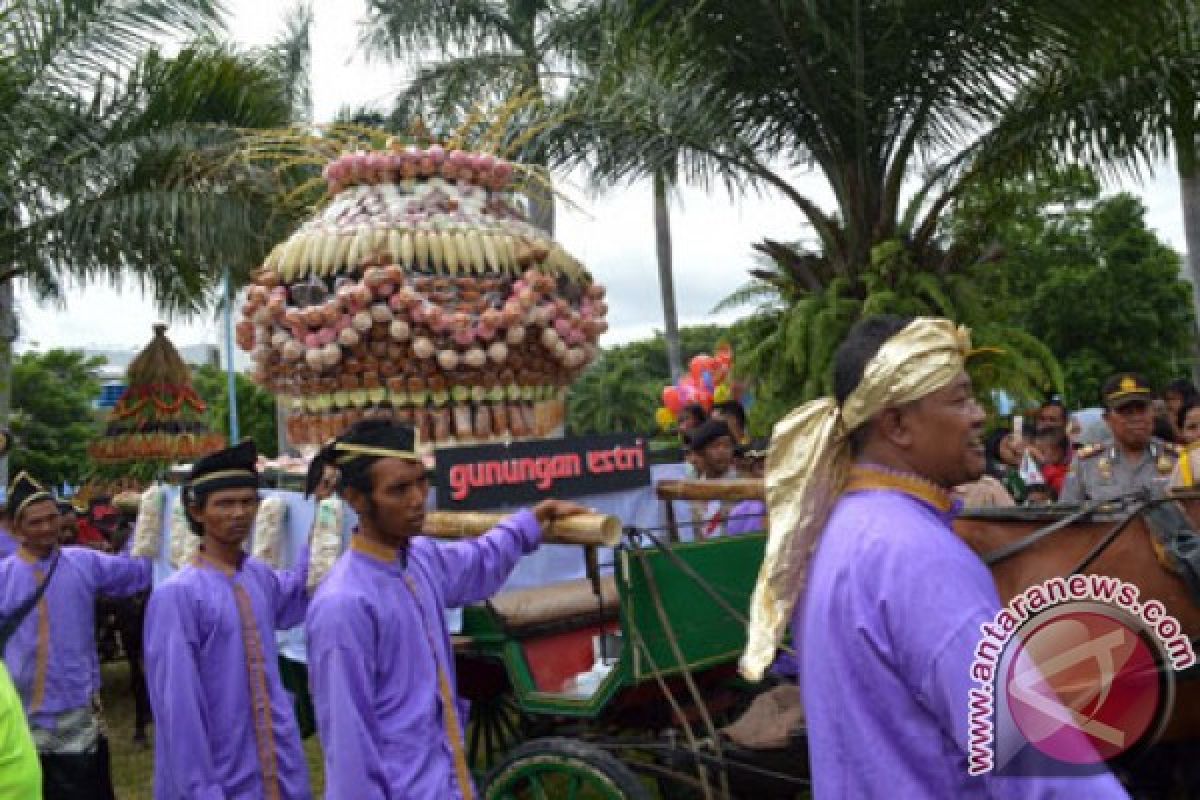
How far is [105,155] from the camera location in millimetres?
10453

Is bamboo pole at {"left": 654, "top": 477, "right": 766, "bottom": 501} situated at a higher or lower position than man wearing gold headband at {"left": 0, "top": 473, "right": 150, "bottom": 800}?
higher

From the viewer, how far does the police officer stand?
5352 millimetres

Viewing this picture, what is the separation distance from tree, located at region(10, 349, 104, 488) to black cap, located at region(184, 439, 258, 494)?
799 inches

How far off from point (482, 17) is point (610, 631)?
13.8m

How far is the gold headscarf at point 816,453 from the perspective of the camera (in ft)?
6.15

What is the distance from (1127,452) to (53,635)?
4925 millimetres

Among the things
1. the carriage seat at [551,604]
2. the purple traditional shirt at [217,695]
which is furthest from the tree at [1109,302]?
the purple traditional shirt at [217,695]

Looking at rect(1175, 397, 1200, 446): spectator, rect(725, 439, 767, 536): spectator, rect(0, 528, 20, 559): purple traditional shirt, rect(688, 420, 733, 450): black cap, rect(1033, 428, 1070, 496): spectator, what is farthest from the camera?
rect(1033, 428, 1070, 496): spectator

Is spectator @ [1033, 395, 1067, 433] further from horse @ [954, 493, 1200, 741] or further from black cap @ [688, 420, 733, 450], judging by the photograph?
horse @ [954, 493, 1200, 741]

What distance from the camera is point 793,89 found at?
923 cm

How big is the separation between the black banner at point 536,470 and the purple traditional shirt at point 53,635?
1.80 m

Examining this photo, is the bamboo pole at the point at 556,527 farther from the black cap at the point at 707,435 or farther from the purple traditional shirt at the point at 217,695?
the black cap at the point at 707,435

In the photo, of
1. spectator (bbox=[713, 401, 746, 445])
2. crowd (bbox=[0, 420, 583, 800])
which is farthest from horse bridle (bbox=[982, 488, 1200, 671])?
spectator (bbox=[713, 401, 746, 445])

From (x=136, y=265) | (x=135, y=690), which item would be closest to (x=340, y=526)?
(x=135, y=690)
